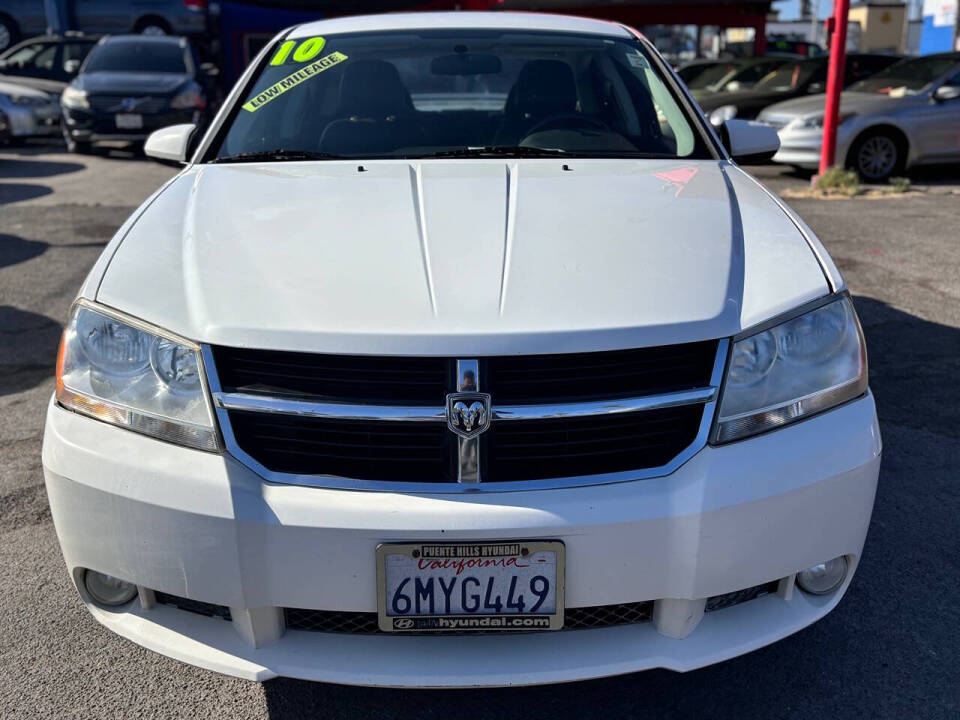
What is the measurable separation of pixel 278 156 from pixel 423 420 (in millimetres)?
1545

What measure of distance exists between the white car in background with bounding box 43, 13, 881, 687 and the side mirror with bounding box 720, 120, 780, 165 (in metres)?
1.38

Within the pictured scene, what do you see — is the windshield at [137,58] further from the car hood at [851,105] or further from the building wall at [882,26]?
the building wall at [882,26]

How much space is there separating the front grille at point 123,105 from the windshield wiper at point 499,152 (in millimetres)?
10394

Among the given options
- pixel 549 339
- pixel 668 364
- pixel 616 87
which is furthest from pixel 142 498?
pixel 616 87

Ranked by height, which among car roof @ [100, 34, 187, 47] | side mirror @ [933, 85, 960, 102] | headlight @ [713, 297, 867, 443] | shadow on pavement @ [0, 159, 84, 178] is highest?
car roof @ [100, 34, 187, 47]

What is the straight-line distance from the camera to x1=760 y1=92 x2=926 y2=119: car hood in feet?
35.0

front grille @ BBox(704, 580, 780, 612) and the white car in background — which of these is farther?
front grille @ BBox(704, 580, 780, 612)

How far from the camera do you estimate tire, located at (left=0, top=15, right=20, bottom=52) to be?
20.7m

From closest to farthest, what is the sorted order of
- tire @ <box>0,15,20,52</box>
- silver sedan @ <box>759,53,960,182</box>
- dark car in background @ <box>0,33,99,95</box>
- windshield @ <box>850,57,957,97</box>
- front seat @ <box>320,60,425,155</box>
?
1. front seat @ <box>320,60,425,155</box>
2. silver sedan @ <box>759,53,960,182</box>
3. windshield @ <box>850,57,957,97</box>
4. dark car in background @ <box>0,33,99,95</box>
5. tire @ <box>0,15,20,52</box>

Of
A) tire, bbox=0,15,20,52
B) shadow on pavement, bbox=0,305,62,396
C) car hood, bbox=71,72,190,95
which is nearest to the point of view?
shadow on pavement, bbox=0,305,62,396

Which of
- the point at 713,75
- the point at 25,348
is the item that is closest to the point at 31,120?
the point at 25,348

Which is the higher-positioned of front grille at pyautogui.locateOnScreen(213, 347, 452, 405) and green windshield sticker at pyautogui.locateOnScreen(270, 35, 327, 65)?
green windshield sticker at pyautogui.locateOnScreen(270, 35, 327, 65)

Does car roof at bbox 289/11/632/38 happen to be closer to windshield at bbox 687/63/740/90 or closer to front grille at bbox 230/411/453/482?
front grille at bbox 230/411/453/482

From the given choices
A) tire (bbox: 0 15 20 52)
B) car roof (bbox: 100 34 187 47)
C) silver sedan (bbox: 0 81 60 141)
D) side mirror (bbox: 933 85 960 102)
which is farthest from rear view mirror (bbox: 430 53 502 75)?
tire (bbox: 0 15 20 52)
